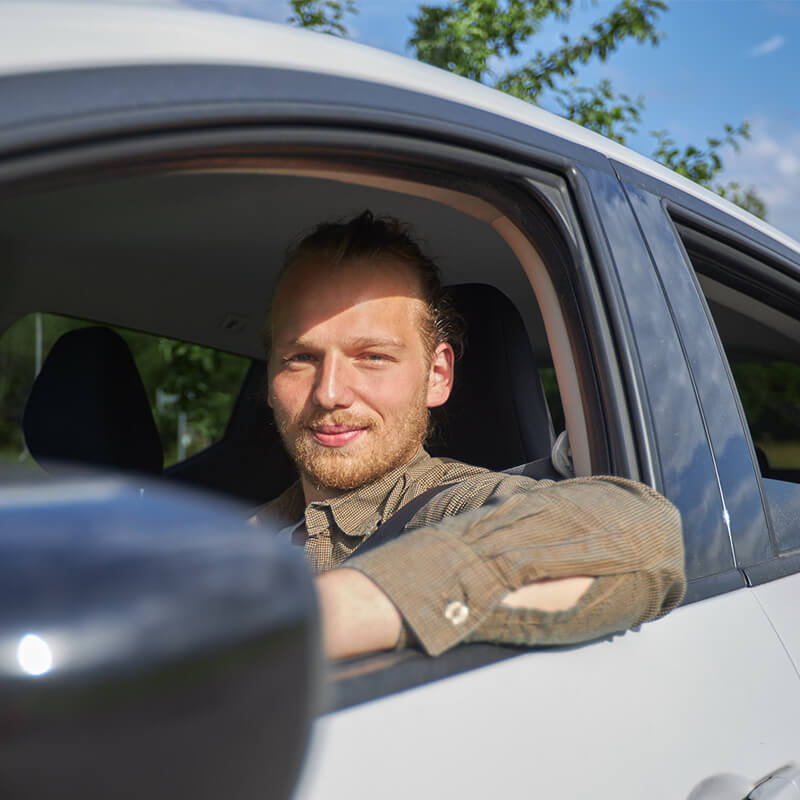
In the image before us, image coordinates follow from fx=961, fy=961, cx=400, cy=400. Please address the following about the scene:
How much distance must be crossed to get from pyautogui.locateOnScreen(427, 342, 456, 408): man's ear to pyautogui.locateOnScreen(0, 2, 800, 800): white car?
0.14m

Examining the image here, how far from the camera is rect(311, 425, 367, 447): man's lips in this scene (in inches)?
77.2

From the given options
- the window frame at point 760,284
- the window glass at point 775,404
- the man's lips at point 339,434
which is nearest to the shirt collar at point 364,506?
the man's lips at point 339,434

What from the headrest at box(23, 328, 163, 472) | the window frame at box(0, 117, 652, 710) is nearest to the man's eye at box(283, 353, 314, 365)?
the window frame at box(0, 117, 652, 710)

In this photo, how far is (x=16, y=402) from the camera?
10.5ft

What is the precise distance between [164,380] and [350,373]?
125 inches

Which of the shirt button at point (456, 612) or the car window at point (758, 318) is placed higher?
the car window at point (758, 318)

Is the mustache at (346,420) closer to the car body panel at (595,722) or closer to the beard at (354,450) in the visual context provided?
the beard at (354,450)

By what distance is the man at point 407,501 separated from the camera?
1.09 m

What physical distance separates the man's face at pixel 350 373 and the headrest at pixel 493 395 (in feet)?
0.96

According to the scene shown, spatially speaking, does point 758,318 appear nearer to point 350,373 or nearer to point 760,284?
Result: point 760,284

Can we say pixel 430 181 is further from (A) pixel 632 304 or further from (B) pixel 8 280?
(B) pixel 8 280

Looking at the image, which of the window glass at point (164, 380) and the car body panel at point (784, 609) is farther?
the window glass at point (164, 380)

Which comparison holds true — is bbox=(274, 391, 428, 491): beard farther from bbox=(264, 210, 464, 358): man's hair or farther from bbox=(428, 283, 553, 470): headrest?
bbox=(428, 283, 553, 470): headrest

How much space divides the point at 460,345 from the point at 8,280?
1.25m
